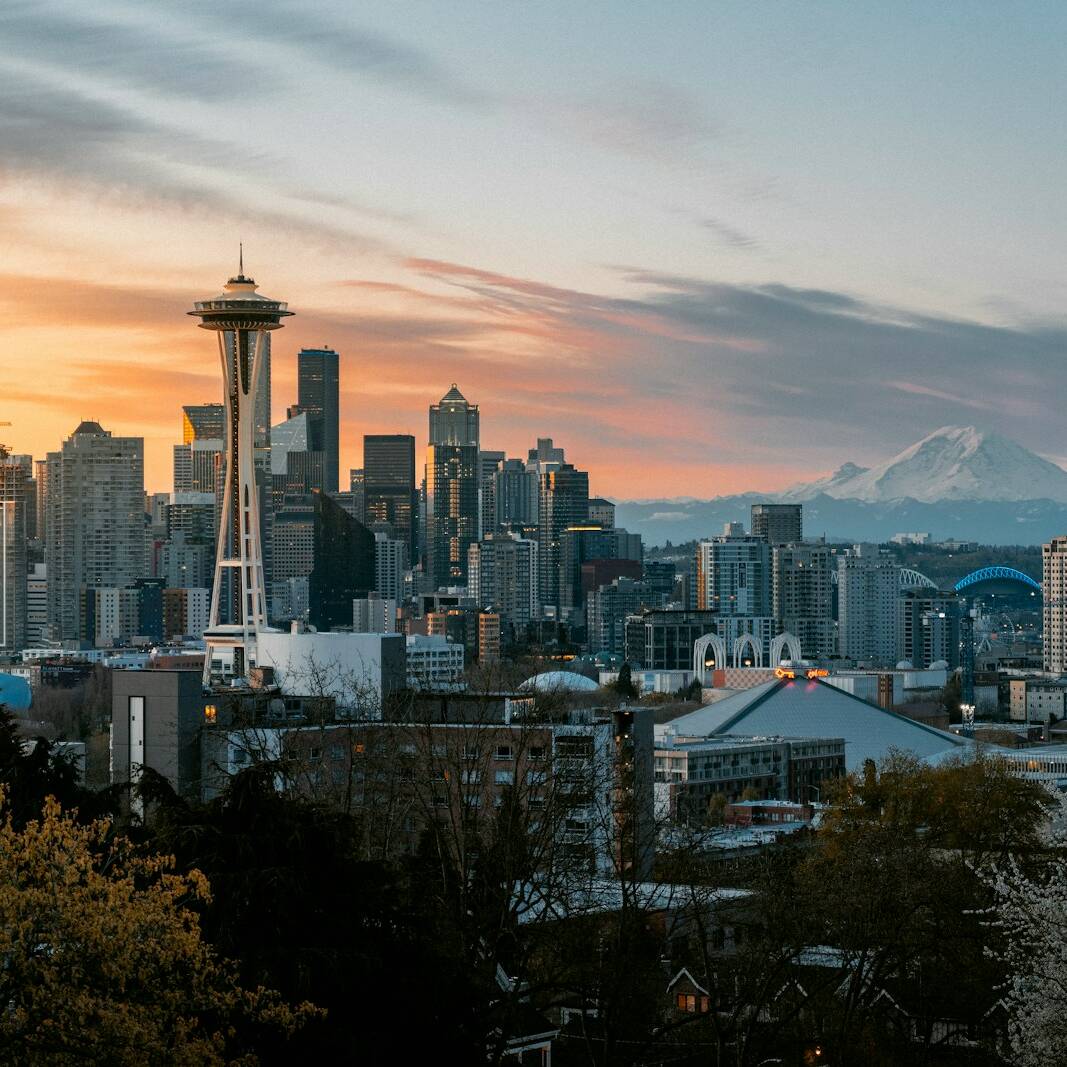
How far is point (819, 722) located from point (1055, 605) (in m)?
90.5

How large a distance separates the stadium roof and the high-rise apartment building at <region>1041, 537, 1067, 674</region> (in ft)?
255

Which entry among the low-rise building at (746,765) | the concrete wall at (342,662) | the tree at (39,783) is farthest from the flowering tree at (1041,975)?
the low-rise building at (746,765)

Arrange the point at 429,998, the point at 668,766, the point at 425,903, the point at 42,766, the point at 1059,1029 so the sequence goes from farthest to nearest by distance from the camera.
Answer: the point at 668,766
the point at 42,766
the point at 425,903
the point at 1059,1029
the point at 429,998

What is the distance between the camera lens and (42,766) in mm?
25578

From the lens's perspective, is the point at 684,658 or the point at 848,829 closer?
the point at 848,829

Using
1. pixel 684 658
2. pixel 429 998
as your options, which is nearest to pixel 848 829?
pixel 429 998

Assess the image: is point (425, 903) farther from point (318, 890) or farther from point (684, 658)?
point (684, 658)

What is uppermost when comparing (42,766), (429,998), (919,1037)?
(42,766)

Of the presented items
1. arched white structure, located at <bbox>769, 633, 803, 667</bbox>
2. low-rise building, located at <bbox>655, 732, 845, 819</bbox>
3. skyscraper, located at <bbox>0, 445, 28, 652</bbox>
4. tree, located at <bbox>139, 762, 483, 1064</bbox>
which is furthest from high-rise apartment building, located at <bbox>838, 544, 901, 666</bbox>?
tree, located at <bbox>139, 762, 483, 1064</bbox>

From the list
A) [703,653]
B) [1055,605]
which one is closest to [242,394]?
[703,653]

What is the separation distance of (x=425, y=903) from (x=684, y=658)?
13075cm

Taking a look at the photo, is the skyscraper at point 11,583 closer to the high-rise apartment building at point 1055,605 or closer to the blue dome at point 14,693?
the high-rise apartment building at point 1055,605

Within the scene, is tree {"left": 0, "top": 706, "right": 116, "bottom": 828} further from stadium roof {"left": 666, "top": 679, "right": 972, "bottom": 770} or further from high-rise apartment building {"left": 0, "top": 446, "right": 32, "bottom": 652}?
high-rise apartment building {"left": 0, "top": 446, "right": 32, "bottom": 652}

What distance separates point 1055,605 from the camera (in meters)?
170
